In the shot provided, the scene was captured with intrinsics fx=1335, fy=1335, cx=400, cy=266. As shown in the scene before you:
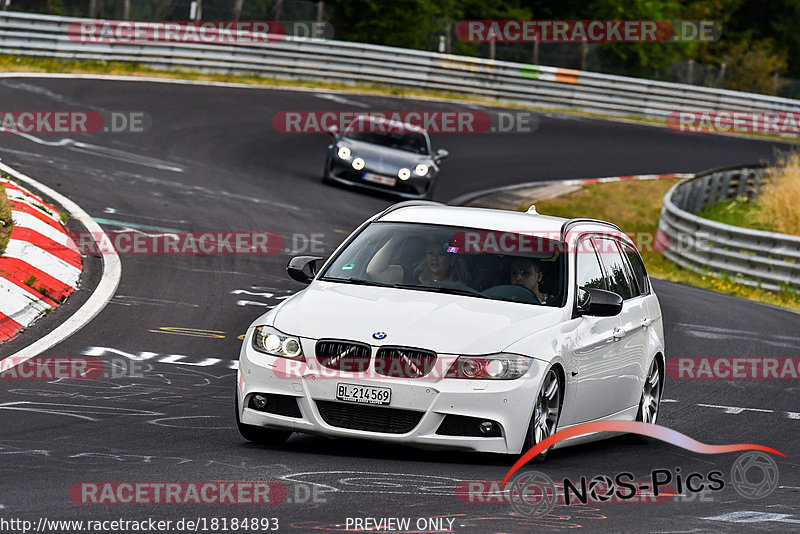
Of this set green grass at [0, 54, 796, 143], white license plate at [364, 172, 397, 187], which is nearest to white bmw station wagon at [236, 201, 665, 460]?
white license plate at [364, 172, 397, 187]

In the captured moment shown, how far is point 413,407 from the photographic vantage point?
287 inches

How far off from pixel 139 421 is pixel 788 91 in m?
43.6

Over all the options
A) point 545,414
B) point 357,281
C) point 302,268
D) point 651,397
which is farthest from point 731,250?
point 545,414

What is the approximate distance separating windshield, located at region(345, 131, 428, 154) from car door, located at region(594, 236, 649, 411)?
1462 centimetres

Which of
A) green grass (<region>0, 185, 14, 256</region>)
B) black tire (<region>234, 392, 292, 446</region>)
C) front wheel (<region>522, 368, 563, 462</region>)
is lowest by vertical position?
green grass (<region>0, 185, 14, 256</region>)

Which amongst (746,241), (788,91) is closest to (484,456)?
(746,241)

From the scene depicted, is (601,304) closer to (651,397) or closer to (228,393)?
(651,397)

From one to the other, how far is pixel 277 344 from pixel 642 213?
71.5ft

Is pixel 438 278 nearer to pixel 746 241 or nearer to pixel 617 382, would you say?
pixel 617 382

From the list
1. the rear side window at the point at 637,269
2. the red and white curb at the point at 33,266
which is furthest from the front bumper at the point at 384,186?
the rear side window at the point at 637,269

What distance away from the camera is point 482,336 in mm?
7539

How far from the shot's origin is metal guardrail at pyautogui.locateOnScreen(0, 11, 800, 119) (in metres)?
31.6

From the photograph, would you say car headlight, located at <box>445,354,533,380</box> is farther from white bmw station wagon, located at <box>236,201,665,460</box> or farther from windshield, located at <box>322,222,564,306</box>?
windshield, located at <box>322,222,564,306</box>

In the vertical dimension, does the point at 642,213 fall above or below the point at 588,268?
below
